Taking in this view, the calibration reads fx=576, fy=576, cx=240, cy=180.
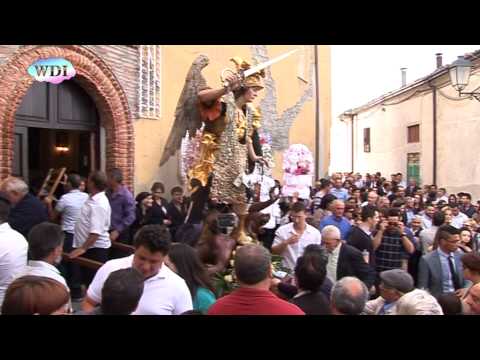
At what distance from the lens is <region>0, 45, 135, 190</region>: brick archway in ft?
24.2

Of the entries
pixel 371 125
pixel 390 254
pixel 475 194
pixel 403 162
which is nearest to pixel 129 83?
pixel 390 254

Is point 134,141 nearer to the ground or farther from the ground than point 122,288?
farther from the ground

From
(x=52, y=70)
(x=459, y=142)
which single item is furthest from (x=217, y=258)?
(x=459, y=142)

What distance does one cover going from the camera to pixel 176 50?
428 inches

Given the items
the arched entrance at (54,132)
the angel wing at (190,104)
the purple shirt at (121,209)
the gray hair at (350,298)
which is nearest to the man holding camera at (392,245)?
the angel wing at (190,104)

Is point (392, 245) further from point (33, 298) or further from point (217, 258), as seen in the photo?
point (33, 298)

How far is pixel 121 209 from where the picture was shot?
6.54 m

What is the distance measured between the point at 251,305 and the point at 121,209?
412cm

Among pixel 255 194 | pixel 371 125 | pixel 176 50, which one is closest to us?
pixel 255 194

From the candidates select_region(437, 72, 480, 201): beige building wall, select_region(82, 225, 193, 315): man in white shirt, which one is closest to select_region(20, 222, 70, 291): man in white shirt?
select_region(82, 225, 193, 315): man in white shirt

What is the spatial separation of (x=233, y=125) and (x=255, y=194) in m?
0.77

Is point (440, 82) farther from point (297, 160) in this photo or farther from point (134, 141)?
point (134, 141)

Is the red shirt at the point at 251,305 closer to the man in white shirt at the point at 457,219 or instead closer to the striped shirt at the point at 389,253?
the striped shirt at the point at 389,253

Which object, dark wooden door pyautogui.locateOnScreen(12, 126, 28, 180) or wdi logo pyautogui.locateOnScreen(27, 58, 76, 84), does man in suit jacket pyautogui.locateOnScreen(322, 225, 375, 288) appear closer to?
wdi logo pyautogui.locateOnScreen(27, 58, 76, 84)
